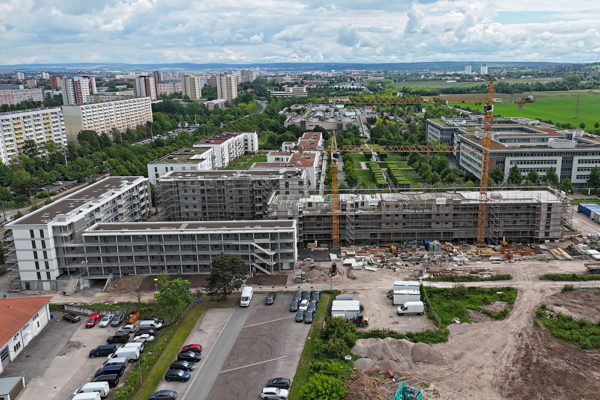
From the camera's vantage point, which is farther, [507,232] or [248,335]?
[507,232]

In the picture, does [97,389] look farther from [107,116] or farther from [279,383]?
[107,116]

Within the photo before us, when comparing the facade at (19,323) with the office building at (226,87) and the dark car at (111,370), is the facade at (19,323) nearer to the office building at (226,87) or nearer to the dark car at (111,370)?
the dark car at (111,370)

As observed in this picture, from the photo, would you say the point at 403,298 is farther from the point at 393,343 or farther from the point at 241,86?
A: the point at 241,86

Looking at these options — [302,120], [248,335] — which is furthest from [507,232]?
[302,120]

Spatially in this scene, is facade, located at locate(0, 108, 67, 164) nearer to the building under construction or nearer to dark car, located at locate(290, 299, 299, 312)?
the building under construction

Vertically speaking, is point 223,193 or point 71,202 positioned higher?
point 71,202

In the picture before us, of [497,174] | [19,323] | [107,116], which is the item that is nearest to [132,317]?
[19,323]

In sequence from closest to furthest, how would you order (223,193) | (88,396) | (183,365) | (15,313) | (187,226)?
1. (88,396)
2. (183,365)
3. (15,313)
4. (187,226)
5. (223,193)

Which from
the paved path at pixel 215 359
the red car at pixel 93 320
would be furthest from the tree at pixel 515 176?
the red car at pixel 93 320
